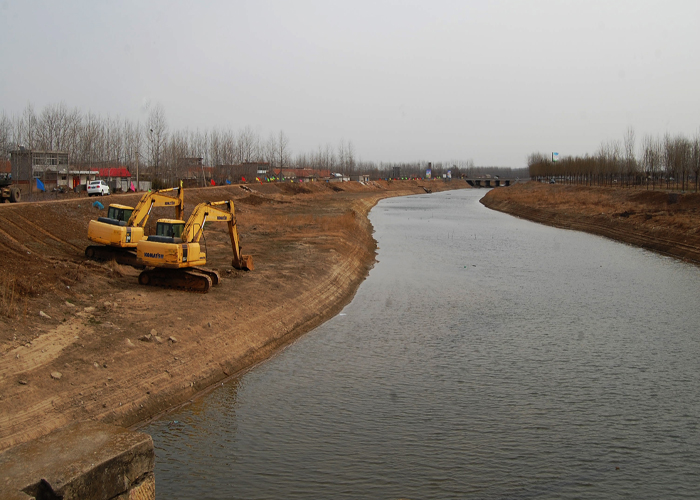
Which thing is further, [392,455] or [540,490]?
[392,455]

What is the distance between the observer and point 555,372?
1582cm

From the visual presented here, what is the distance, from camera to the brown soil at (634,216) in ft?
132

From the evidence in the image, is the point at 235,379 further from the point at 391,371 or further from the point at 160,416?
the point at 391,371

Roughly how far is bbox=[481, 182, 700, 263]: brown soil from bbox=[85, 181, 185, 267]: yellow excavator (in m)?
30.3

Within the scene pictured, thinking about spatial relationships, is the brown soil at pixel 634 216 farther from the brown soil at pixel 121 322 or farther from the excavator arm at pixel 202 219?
the excavator arm at pixel 202 219

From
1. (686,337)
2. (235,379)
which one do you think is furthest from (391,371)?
(686,337)

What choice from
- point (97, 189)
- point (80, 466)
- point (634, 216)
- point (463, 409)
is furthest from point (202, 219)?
point (634, 216)

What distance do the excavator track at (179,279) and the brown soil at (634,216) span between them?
2934 cm

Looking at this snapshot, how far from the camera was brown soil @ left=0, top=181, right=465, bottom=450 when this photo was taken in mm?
12172

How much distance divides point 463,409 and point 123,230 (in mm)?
16080

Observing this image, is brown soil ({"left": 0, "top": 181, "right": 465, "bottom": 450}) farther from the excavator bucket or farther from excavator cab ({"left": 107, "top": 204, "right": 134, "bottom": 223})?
excavator cab ({"left": 107, "top": 204, "right": 134, "bottom": 223})

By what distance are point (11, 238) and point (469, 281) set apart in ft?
69.0

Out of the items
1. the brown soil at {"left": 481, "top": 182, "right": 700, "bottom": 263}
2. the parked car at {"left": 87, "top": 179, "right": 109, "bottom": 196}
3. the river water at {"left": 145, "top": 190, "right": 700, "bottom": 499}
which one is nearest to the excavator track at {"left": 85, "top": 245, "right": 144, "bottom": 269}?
the river water at {"left": 145, "top": 190, "right": 700, "bottom": 499}

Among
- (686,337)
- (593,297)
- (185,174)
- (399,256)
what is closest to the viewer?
(686,337)
